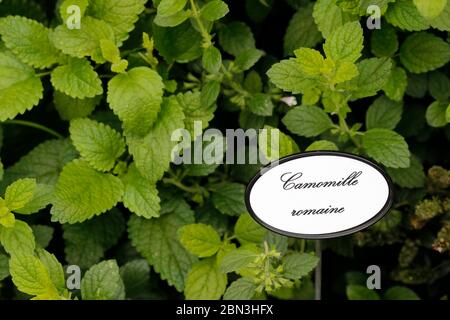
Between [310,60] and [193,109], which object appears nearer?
[310,60]

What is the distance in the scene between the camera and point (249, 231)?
44.4 inches

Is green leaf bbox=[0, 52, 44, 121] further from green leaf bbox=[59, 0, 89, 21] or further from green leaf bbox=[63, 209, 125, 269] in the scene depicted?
green leaf bbox=[63, 209, 125, 269]

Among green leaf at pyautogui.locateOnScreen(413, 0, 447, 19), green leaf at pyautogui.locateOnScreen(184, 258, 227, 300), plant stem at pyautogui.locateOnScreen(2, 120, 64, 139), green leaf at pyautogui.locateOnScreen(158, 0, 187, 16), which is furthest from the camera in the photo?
plant stem at pyautogui.locateOnScreen(2, 120, 64, 139)

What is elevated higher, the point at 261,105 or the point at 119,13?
the point at 119,13

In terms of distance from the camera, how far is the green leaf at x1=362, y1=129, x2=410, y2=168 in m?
1.05

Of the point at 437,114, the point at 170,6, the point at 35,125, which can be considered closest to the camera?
the point at 170,6

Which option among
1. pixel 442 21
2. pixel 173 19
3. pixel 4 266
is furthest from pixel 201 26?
pixel 4 266

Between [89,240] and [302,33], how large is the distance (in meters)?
0.52

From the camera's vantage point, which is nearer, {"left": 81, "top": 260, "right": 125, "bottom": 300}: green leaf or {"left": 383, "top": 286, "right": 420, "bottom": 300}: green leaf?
{"left": 81, "top": 260, "right": 125, "bottom": 300}: green leaf

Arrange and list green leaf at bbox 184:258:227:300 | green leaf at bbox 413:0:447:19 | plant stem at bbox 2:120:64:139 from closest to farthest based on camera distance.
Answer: green leaf at bbox 413:0:447:19 → green leaf at bbox 184:258:227:300 → plant stem at bbox 2:120:64:139

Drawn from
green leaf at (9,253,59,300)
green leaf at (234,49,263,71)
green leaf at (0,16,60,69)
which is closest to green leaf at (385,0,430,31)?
green leaf at (234,49,263,71)

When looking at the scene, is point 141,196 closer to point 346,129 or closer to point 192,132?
point 192,132

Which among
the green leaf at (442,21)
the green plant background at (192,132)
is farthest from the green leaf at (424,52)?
the green leaf at (442,21)

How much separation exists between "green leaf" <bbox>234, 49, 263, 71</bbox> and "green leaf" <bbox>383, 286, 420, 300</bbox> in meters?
0.47
